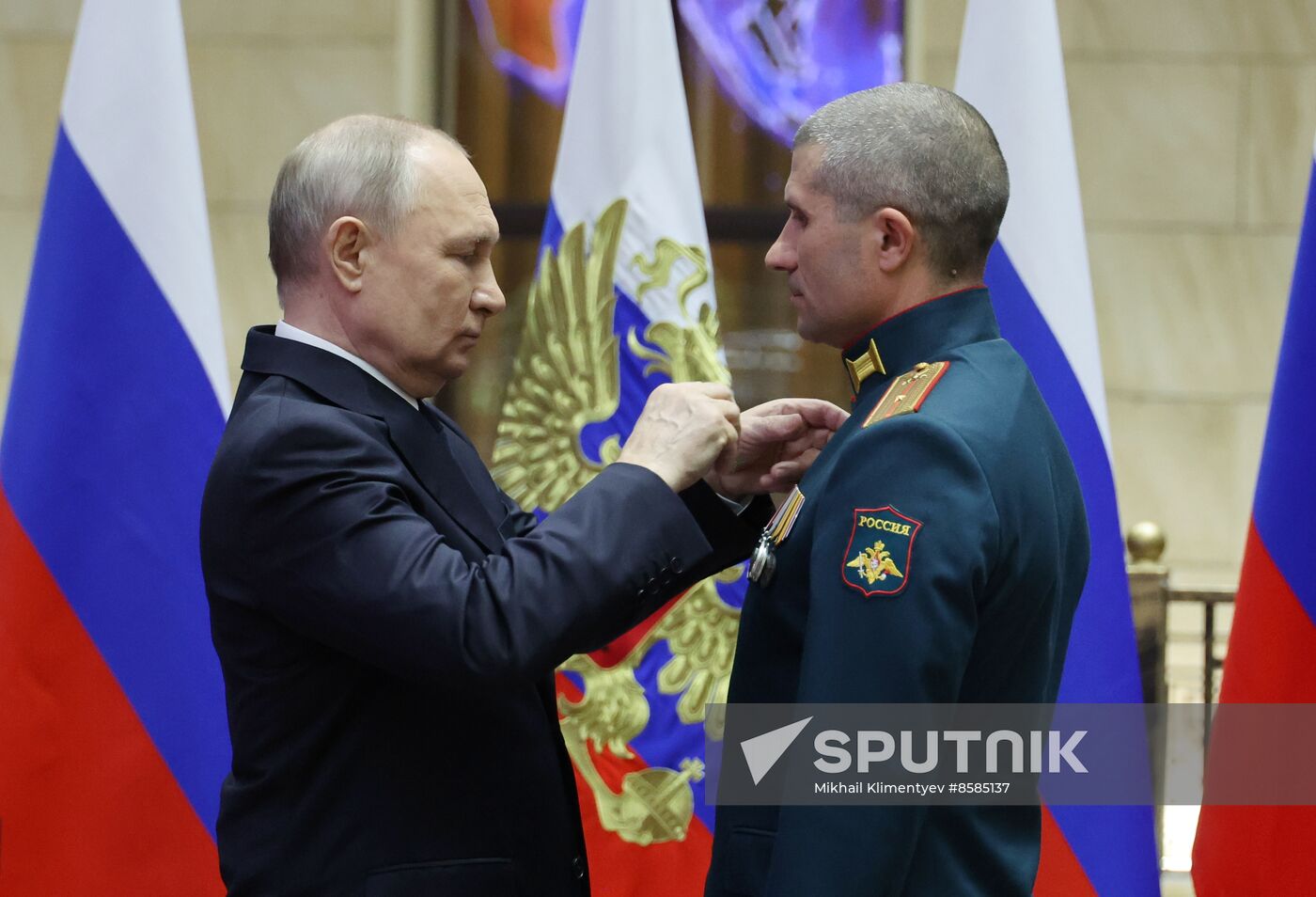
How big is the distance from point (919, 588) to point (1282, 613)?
1420 millimetres

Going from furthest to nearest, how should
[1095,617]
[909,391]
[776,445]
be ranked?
[1095,617], [776,445], [909,391]

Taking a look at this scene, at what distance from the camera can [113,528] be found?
2.62 meters

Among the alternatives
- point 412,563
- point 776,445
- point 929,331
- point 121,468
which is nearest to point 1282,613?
point 776,445

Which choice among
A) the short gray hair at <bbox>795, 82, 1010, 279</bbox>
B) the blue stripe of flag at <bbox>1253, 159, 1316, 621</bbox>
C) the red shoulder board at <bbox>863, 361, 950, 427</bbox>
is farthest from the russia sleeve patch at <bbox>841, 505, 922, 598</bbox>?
the blue stripe of flag at <bbox>1253, 159, 1316, 621</bbox>

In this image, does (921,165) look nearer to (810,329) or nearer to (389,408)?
(810,329)

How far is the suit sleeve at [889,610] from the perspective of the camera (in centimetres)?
138

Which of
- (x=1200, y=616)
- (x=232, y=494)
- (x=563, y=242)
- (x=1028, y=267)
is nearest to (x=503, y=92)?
(x=563, y=242)

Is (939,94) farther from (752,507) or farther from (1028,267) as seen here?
(1028,267)

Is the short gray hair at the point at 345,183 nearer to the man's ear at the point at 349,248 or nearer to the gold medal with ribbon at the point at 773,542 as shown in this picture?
the man's ear at the point at 349,248

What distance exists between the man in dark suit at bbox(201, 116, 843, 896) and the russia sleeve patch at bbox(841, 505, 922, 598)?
197 mm

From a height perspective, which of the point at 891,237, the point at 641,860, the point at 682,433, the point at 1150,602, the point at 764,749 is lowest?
the point at 641,860

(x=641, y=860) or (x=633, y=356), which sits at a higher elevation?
(x=633, y=356)

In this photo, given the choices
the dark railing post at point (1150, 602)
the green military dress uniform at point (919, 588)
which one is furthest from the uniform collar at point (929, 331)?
the dark railing post at point (1150, 602)

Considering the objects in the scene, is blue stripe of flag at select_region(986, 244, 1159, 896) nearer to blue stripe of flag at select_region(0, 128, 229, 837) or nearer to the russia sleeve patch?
the russia sleeve patch
